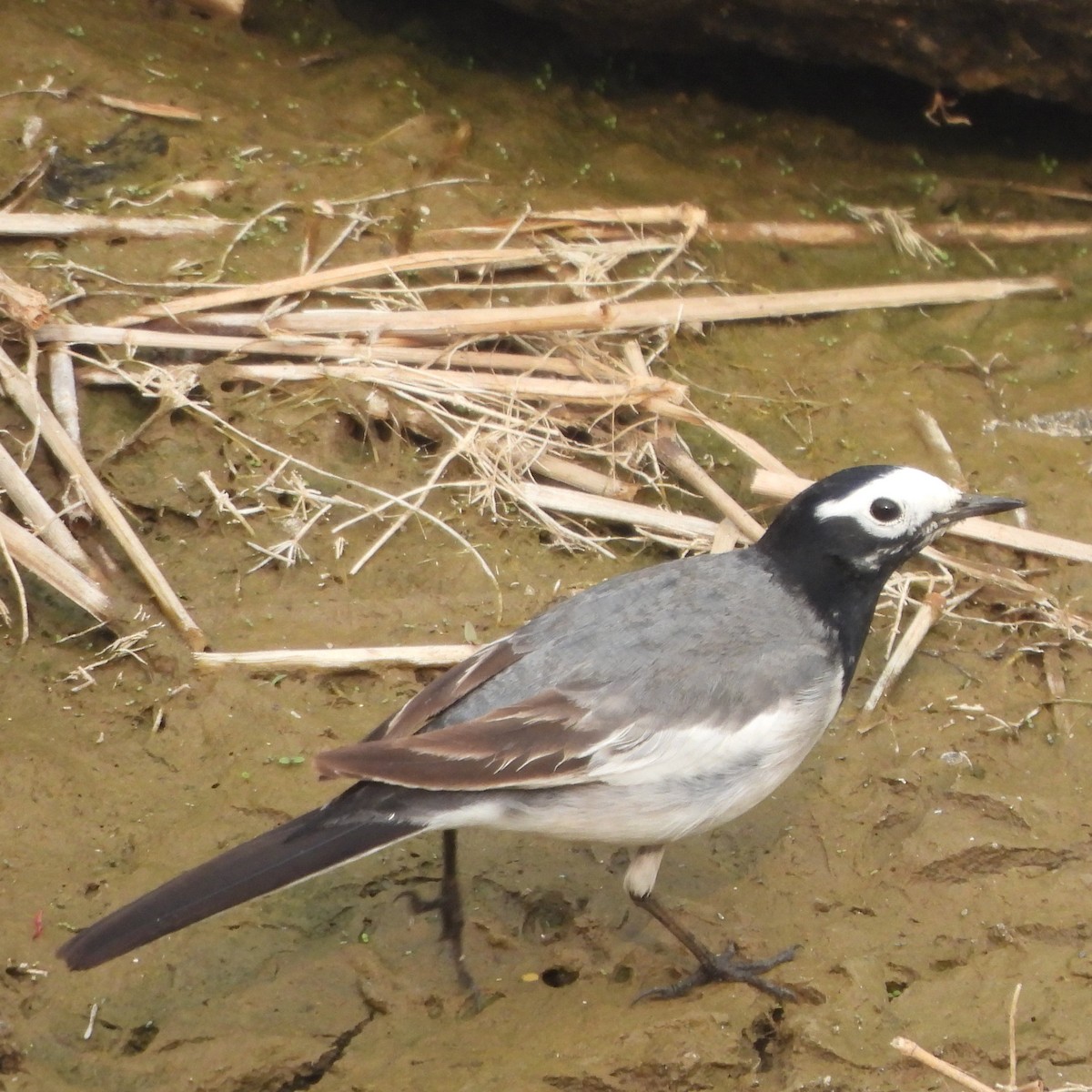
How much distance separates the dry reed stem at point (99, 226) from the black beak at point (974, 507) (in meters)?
3.40

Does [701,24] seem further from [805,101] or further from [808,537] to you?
[808,537]

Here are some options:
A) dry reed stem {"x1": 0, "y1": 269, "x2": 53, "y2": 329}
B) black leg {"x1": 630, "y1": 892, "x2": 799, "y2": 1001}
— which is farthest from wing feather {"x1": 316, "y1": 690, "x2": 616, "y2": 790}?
dry reed stem {"x1": 0, "y1": 269, "x2": 53, "y2": 329}

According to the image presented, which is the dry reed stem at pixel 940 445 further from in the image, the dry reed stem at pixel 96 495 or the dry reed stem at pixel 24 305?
the dry reed stem at pixel 24 305

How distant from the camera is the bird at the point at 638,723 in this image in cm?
399

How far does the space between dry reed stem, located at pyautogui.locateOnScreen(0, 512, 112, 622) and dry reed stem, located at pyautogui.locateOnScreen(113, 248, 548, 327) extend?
117cm

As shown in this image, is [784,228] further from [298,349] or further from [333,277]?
[298,349]

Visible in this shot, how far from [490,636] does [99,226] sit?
2478 millimetres

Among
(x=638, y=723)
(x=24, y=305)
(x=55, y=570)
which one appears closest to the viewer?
(x=638, y=723)

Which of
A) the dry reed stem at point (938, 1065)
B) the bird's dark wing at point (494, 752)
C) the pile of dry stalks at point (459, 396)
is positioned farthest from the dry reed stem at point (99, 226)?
the dry reed stem at point (938, 1065)

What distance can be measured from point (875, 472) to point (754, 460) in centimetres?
137

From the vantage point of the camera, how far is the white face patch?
15.1ft

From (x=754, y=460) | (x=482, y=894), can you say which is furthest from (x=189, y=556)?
(x=754, y=460)

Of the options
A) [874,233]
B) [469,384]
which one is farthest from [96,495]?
[874,233]

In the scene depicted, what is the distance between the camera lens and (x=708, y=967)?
14.7 feet
